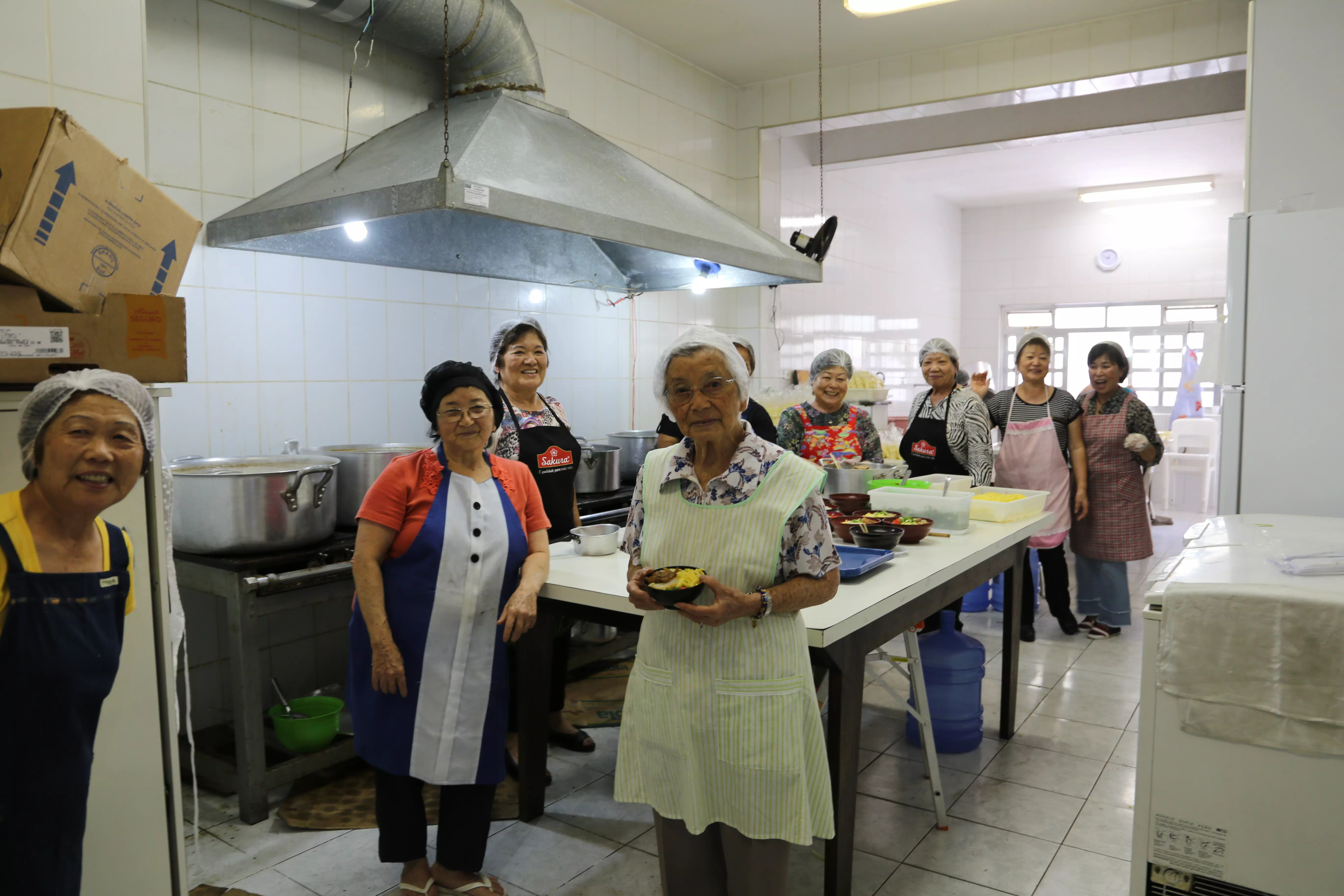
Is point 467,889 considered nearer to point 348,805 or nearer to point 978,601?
point 348,805

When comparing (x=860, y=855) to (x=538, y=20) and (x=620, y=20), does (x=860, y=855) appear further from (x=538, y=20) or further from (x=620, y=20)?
(x=620, y=20)

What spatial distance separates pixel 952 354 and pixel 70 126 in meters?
3.76

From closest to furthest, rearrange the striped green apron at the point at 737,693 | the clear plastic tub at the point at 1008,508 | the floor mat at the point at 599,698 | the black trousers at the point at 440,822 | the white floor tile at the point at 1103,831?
the striped green apron at the point at 737,693 < the black trousers at the point at 440,822 < the white floor tile at the point at 1103,831 < the clear plastic tub at the point at 1008,508 < the floor mat at the point at 599,698

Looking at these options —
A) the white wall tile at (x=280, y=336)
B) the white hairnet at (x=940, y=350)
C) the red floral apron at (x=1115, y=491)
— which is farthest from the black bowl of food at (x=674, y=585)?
the red floral apron at (x=1115, y=491)

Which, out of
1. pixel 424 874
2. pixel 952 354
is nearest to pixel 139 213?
pixel 424 874

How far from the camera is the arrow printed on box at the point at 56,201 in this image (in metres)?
1.62

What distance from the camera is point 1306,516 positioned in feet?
9.29

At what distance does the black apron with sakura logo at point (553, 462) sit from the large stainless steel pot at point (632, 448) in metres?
1.19

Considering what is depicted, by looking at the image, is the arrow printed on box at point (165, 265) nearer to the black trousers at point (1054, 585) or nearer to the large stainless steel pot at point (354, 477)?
the large stainless steel pot at point (354, 477)

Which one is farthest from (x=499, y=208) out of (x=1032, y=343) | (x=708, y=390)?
(x=1032, y=343)

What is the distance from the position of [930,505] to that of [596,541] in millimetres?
1235

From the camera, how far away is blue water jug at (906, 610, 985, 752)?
3270 millimetres

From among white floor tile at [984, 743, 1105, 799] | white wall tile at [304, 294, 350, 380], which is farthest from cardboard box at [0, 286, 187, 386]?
white floor tile at [984, 743, 1105, 799]

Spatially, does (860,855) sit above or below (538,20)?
below
